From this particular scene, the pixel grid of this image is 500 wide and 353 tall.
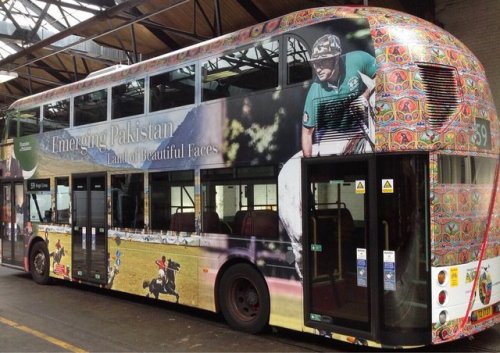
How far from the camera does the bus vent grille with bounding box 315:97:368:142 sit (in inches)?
206

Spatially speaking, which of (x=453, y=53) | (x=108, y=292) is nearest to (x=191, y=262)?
(x=108, y=292)

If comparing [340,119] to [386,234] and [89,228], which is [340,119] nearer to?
[386,234]

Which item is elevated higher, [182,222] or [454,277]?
[182,222]

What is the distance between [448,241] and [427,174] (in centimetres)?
70

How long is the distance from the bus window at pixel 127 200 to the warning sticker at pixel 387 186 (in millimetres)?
4263

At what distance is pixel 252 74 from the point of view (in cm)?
640

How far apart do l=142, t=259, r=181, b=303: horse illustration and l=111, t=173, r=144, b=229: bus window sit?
92cm

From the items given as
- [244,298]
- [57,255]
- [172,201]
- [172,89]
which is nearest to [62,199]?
[57,255]

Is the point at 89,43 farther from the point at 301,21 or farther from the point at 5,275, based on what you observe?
the point at 301,21

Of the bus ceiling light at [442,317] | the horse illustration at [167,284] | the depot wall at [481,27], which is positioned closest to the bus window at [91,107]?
the horse illustration at [167,284]

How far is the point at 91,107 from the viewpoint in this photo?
9281mm

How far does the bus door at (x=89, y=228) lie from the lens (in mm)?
8945

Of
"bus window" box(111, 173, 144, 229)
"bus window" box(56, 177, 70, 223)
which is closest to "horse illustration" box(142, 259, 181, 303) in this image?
"bus window" box(111, 173, 144, 229)

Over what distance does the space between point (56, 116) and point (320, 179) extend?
6803mm
